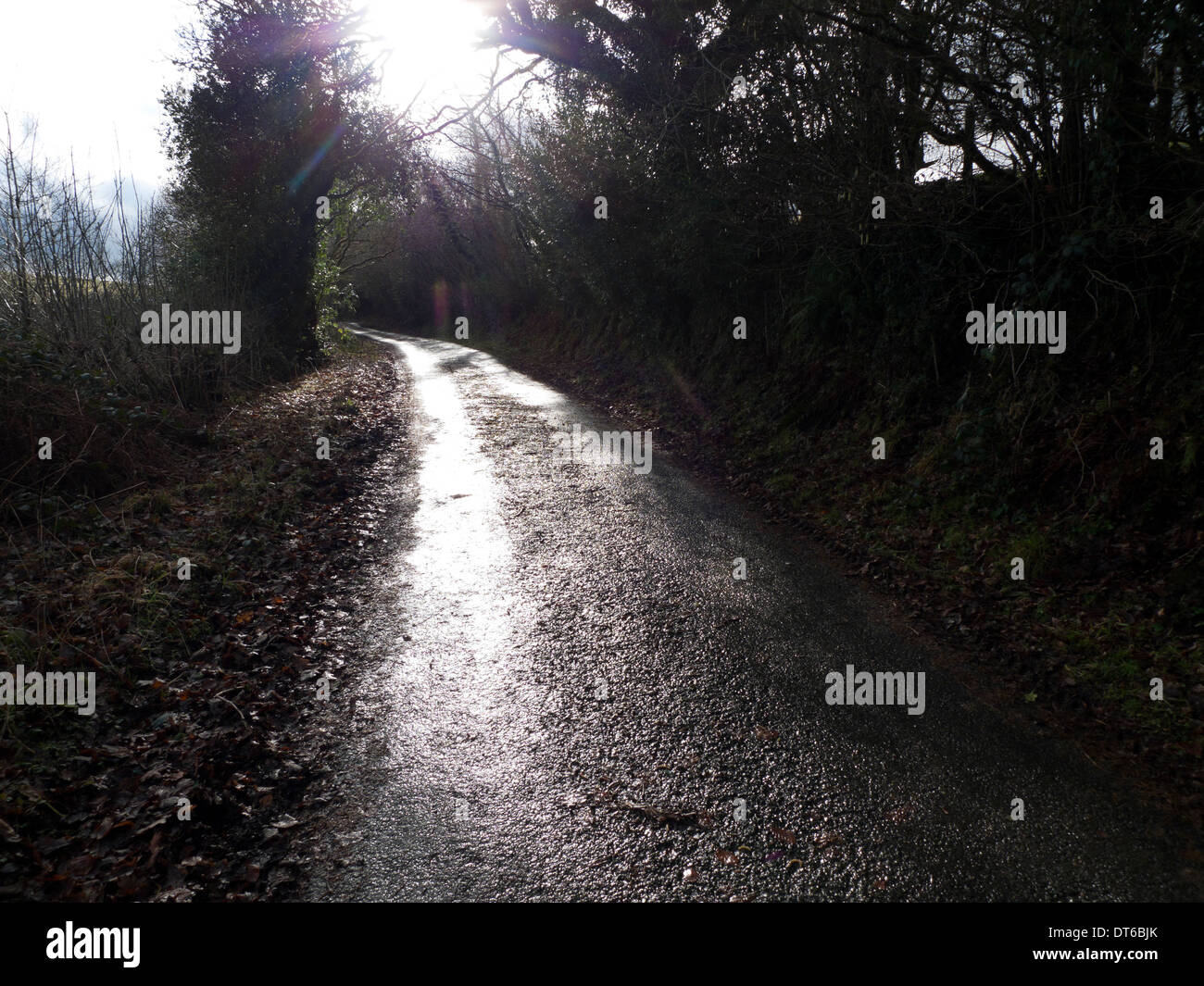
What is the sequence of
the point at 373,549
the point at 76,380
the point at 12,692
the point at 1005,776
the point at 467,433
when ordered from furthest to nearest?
the point at 467,433
the point at 76,380
the point at 373,549
the point at 12,692
the point at 1005,776

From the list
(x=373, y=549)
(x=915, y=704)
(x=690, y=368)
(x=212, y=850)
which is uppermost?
(x=690, y=368)

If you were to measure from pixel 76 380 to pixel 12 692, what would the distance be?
5.95 metres

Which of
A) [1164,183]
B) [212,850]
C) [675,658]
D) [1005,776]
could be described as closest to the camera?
[212,850]

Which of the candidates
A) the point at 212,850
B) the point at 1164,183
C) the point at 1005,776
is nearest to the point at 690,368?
the point at 1164,183

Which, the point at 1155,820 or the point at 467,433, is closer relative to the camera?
the point at 1155,820

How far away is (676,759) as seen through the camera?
12.0 feet

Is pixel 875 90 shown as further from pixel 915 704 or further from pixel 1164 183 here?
pixel 915 704

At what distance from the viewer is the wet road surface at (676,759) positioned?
2916mm

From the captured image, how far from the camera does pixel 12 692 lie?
13.1 ft

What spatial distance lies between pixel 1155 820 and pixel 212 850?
4.52 meters

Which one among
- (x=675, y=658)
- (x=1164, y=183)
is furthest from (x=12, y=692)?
(x=1164, y=183)

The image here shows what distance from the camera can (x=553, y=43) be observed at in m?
12.2

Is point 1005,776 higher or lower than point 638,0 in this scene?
lower

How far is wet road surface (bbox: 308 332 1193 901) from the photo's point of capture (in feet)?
9.57
